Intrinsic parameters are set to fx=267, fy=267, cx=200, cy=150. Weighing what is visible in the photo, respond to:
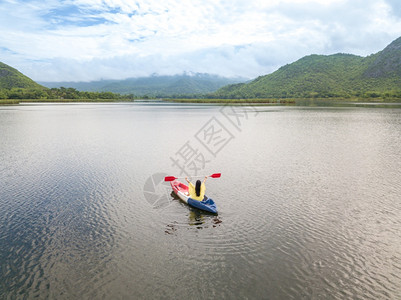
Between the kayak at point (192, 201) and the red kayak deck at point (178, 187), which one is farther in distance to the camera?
the red kayak deck at point (178, 187)

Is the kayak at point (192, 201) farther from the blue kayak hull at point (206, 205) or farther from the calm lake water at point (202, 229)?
the calm lake water at point (202, 229)

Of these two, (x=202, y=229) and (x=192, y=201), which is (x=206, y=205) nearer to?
(x=192, y=201)

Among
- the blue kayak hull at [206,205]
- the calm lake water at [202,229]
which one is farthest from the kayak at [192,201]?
the calm lake water at [202,229]

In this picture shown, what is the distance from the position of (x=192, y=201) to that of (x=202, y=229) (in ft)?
10.4

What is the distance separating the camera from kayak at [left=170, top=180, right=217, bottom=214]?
663 inches

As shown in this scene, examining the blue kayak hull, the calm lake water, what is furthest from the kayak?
the calm lake water

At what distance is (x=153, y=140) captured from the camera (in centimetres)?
4259

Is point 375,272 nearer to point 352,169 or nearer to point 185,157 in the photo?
point 352,169

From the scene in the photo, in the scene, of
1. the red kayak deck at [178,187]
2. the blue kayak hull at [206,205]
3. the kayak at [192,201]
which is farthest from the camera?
the red kayak deck at [178,187]

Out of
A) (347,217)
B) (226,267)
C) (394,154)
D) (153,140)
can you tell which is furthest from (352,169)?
(153,140)

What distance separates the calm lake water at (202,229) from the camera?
10.4 meters

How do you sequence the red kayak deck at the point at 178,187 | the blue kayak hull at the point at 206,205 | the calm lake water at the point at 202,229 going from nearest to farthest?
the calm lake water at the point at 202,229
the blue kayak hull at the point at 206,205
the red kayak deck at the point at 178,187

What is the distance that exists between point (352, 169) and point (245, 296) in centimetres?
2150

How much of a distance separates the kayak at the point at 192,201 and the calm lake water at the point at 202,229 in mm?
536
